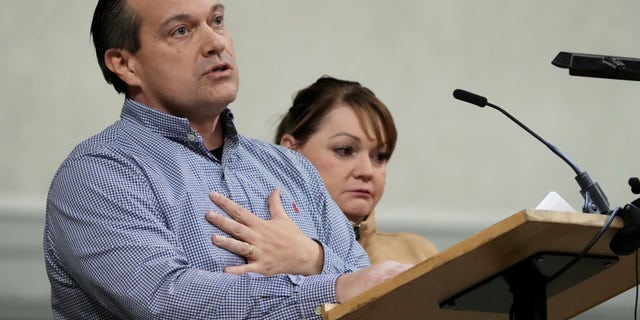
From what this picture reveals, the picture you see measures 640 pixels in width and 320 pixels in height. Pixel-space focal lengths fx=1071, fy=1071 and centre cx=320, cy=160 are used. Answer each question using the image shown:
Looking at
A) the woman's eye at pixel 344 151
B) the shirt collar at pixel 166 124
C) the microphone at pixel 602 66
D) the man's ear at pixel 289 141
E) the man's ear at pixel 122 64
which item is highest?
the man's ear at pixel 122 64

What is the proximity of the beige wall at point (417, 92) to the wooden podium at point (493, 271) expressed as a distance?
178cm

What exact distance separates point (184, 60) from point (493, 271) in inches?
33.9

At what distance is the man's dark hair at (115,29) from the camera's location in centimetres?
224

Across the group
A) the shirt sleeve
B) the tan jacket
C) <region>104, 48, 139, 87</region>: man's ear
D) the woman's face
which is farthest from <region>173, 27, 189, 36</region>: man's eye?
the tan jacket

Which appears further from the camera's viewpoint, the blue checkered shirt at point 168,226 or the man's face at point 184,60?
the man's face at point 184,60

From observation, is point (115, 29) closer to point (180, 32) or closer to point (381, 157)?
point (180, 32)

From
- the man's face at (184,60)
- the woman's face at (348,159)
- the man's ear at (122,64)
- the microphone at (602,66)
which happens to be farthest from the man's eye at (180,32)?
the woman's face at (348,159)

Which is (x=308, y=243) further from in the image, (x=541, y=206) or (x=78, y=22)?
(x=78, y=22)

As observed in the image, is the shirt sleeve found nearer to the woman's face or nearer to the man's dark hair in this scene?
the man's dark hair

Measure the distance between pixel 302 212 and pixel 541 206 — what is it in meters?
0.64

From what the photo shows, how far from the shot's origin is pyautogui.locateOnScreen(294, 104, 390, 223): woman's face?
10.0 feet

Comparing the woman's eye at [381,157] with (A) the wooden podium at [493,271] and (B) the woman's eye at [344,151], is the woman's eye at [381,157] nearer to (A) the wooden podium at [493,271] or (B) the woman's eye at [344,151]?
(B) the woman's eye at [344,151]

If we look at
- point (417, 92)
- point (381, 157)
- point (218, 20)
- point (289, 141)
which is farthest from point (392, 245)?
point (218, 20)

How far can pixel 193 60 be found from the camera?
2.19 meters
